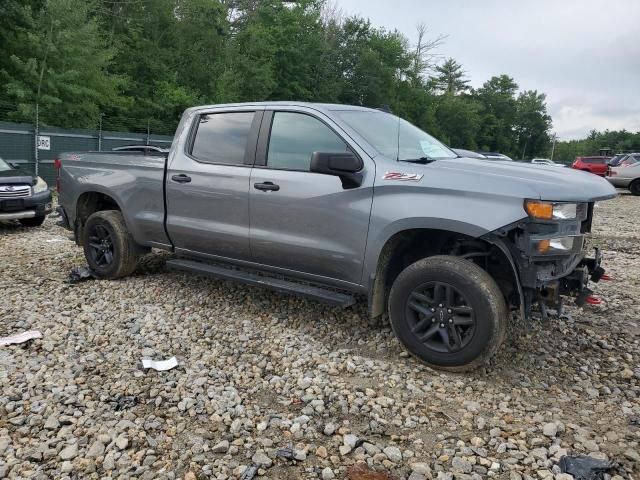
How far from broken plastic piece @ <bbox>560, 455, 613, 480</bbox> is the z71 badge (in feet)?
6.21

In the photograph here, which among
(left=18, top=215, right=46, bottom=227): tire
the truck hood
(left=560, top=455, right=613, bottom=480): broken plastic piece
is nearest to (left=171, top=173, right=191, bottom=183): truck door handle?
the truck hood

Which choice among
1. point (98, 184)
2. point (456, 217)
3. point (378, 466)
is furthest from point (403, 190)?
point (98, 184)

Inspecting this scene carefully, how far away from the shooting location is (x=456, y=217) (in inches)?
Result: 133

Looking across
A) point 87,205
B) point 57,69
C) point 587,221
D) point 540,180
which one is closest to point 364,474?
point 540,180

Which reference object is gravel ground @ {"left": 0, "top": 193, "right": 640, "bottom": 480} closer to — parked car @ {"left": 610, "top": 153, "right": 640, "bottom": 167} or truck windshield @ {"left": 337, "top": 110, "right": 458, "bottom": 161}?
truck windshield @ {"left": 337, "top": 110, "right": 458, "bottom": 161}

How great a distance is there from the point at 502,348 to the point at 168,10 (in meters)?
31.7

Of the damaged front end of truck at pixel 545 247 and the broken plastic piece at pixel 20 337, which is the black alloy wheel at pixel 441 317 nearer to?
the damaged front end of truck at pixel 545 247

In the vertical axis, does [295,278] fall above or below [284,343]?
above

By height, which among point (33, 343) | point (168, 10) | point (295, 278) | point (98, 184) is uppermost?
point (168, 10)

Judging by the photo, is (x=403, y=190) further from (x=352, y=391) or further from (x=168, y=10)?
(x=168, y=10)

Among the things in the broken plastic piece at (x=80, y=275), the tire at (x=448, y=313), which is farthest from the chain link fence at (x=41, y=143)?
the tire at (x=448, y=313)

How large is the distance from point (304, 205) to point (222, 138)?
1.24 m

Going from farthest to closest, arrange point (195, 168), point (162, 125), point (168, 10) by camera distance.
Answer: point (168, 10)
point (162, 125)
point (195, 168)

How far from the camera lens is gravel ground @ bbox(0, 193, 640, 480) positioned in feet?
8.70
